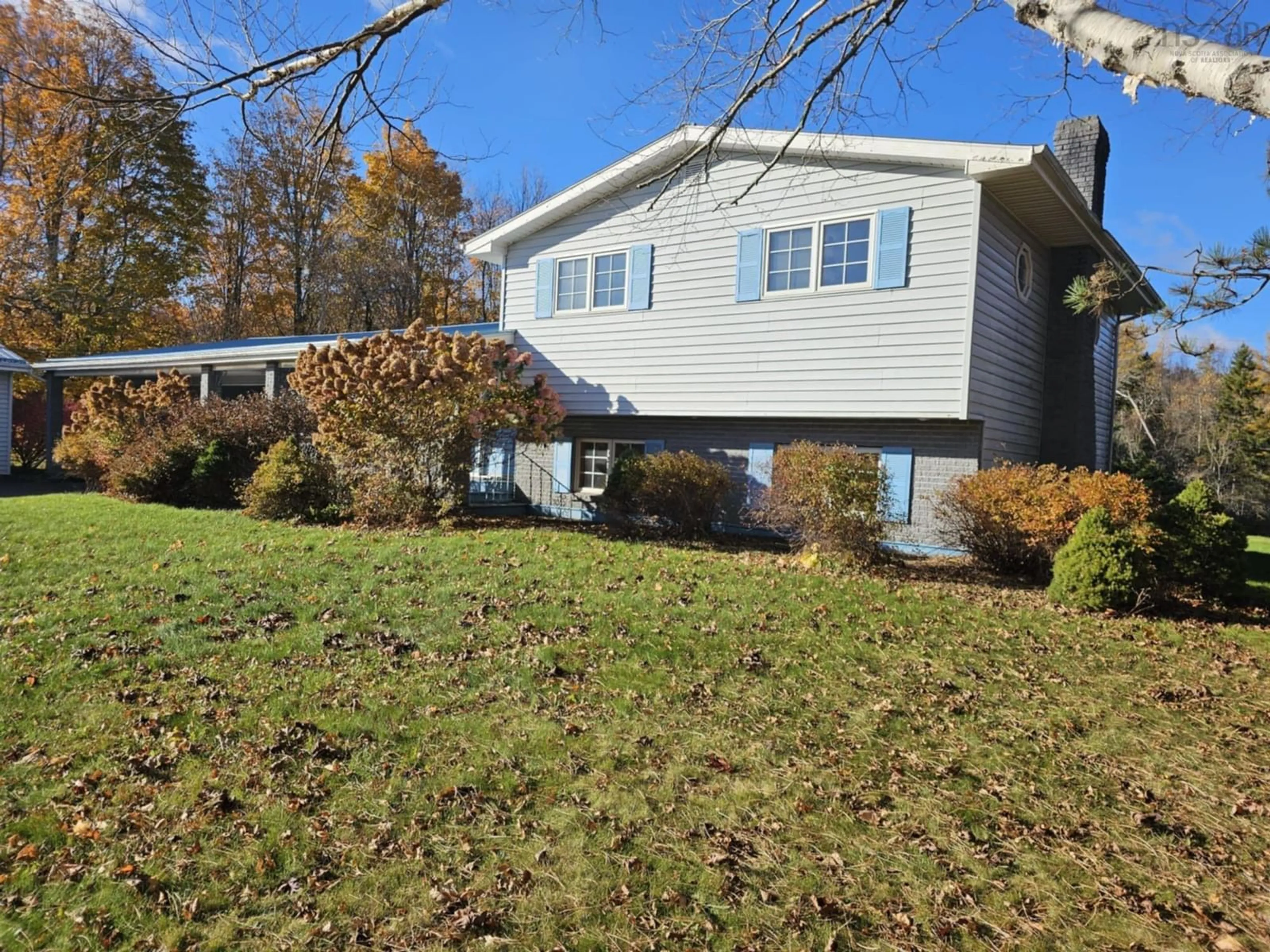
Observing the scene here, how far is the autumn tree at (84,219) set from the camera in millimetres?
4363

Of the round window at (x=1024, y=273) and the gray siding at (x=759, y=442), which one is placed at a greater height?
the round window at (x=1024, y=273)

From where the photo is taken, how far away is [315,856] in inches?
122

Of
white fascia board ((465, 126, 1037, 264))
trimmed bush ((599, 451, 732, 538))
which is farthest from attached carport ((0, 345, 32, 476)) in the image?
trimmed bush ((599, 451, 732, 538))

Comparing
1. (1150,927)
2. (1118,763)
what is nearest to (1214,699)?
(1118,763)

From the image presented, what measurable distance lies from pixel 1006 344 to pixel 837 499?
451cm

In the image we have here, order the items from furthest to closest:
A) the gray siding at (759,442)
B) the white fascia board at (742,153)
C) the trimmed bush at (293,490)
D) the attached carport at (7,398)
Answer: the attached carport at (7,398)
the trimmed bush at (293,490)
the gray siding at (759,442)
the white fascia board at (742,153)

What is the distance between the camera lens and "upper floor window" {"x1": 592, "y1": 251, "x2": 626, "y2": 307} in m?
13.1

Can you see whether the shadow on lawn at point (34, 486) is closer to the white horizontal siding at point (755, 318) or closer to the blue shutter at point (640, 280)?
the white horizontal siding at point (755, 318)

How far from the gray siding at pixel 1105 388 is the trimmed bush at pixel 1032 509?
564cm

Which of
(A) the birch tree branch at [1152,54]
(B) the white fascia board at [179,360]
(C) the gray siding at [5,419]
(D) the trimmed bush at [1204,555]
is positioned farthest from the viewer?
(C) the gray siding at [5,419]

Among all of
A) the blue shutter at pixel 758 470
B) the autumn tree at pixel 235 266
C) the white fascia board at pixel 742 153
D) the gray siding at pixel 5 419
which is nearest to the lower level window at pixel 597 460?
the blue shutter at pixel 758 470

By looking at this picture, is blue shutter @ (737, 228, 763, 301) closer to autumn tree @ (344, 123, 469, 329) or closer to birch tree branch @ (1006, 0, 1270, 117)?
birch tree branch @ (1006, 0, 1270, 117)

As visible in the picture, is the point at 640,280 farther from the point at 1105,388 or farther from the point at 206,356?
the point at 206,356

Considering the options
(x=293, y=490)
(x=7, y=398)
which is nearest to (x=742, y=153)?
(x=293, y=490)
